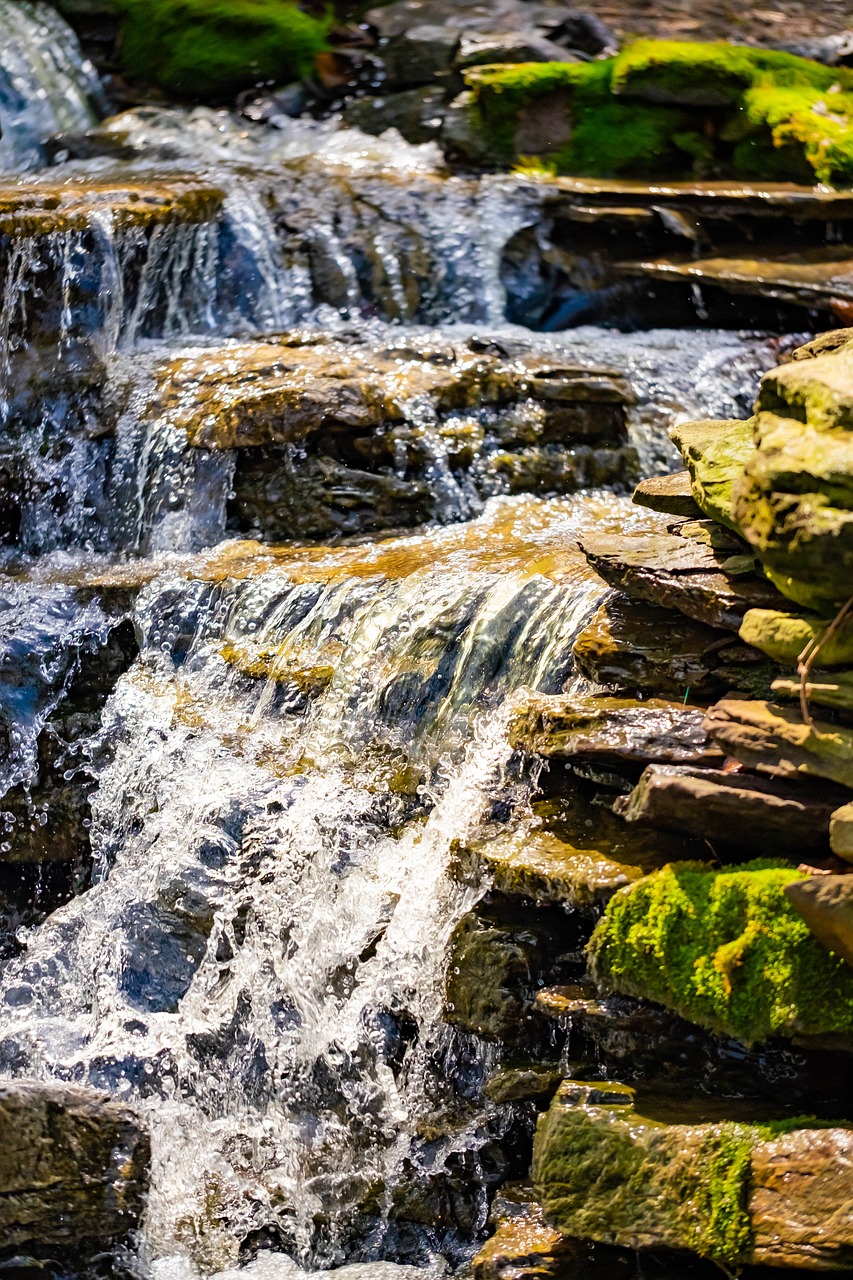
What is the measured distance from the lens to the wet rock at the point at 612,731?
13.6 ft

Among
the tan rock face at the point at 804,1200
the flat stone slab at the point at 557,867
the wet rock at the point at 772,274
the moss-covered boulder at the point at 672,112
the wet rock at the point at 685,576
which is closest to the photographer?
the tan rock face at the point at 804,1200

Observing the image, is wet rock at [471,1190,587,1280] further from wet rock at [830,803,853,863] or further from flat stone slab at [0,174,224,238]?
flat stone slab at [0,174,224,238]

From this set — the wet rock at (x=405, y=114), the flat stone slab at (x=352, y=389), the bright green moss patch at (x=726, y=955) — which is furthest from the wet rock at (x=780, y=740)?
the wet rock at (x=405, y=114)

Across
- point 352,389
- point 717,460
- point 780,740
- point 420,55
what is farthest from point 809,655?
point 420,55

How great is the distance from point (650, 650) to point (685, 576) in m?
0.33

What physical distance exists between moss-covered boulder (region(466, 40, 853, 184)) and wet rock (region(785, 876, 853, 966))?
8.16 m

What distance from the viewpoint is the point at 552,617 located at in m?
5.44

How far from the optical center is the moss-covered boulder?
10.5m

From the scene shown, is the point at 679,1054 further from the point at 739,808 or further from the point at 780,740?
the point at 780,740

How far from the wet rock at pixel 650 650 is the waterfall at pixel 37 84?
8.31 m

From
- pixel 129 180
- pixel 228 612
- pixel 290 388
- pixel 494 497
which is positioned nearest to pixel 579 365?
pixel 494 497

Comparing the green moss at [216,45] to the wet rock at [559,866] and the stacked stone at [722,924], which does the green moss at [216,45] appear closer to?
the stacked stone at [722,924]

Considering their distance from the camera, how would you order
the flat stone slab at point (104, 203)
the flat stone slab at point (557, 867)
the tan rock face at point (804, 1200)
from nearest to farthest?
1. the tan rock face at point (804, 1200)
2. the flat stone slab at point (557, 867)
3. the flat stone slab at point (104, 203)

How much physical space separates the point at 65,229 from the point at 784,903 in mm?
6704
